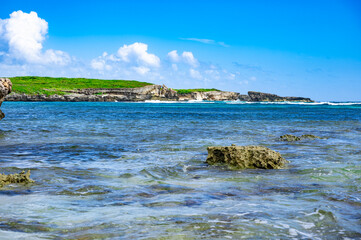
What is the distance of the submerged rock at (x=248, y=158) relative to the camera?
9.63 m

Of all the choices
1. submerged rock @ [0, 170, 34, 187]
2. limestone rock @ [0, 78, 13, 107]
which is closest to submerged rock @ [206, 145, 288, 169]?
submerged rock @ [0, 170, 34, 187]

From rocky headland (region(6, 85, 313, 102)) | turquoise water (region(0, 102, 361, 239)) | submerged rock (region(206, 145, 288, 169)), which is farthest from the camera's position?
rocky headland (region(6, 85, 313, 102))

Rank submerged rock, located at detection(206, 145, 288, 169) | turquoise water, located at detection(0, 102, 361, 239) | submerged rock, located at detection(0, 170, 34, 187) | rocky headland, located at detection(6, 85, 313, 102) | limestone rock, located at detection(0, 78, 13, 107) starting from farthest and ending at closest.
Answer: rocky headland, located at detection(6, 85, 313, 102)
limestone rock, located at detection(0, 78, 13, 107)
submerged rock, located at detection(206, 145, 288, 169)
submerged rock, located at detection(0, 170, 34, 187)
turquoise water, located at detection(0, 102, 361, 239)

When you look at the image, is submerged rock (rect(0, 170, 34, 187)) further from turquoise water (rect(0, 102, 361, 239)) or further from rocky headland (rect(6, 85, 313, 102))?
rocky headland (rect(6, 85, 313, 102))

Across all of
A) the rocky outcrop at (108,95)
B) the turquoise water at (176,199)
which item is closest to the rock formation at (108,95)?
the rocky outcrop at (108,95)

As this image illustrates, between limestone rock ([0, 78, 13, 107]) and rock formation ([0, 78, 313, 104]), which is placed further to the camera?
rock formation ([0, 78, 313, 104])

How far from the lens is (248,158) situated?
9820 millimetres

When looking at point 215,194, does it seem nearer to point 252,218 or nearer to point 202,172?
point 252,218

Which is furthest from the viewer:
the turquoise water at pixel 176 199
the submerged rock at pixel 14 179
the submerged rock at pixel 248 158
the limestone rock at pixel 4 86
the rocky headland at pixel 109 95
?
the rocky headland at pixel 109 95

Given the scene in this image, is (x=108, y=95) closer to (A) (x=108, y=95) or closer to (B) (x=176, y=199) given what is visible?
(A) (x=108, y=95)

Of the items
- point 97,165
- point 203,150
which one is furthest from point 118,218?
point 203,150

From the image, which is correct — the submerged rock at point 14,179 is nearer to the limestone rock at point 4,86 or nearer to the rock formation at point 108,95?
the limestone rock at point 4,86

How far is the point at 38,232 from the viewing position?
4.59 m

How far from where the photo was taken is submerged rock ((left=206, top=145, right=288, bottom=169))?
9633mm
